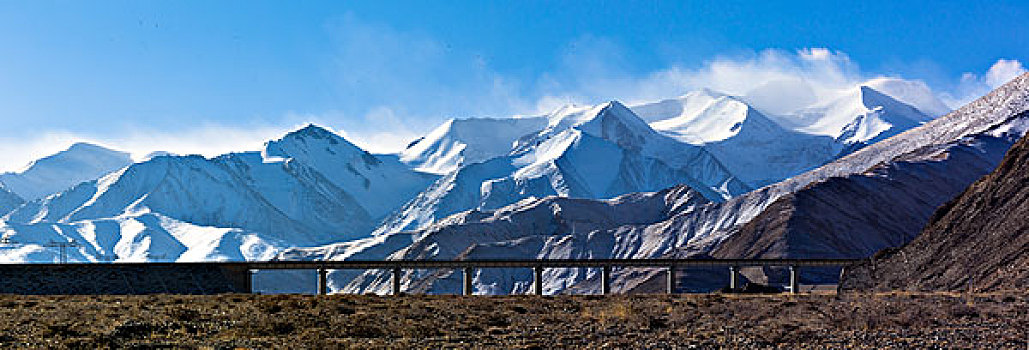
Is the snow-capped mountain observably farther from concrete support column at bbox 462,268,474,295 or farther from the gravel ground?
the gravel ground

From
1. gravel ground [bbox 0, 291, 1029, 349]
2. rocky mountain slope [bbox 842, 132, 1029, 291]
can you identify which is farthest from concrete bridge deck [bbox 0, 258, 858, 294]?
rocky mountain slope [bbox 842, 132, 1029, 291]

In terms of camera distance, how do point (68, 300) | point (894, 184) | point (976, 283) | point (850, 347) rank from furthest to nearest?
point (894, 184) < point (976, 283) < point (68, 300) < point (850, 347)

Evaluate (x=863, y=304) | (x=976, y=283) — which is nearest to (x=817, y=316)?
(x=863, y=304)

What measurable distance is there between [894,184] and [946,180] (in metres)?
11.1

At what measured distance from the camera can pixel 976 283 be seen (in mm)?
41000

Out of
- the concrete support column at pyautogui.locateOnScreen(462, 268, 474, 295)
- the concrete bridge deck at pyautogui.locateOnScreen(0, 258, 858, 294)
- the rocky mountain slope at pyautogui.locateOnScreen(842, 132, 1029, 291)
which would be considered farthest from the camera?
the concrete support column at pyautogui.locateOnScreen(462, 268, 474, 295)

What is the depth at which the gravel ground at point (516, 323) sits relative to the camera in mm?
22828

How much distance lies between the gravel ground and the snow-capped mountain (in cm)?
7101

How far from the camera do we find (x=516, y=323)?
2834cm

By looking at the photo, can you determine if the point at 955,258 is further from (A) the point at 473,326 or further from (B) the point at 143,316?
(B) the point at 143,316

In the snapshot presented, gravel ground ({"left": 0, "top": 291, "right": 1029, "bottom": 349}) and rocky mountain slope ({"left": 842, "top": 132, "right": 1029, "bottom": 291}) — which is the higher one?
rocky mountain slope ({"left": 842, "top": 132, "right": 1029, "bottom": 291})

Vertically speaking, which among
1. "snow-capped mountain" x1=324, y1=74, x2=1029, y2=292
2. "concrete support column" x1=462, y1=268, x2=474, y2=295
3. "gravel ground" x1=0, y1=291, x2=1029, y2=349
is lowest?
"gravel ground" x1=0, y1=291, x2=1029, y2=349

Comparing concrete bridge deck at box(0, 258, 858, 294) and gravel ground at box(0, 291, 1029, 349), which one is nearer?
gravel ground at box(0, 291, 1029, 349)

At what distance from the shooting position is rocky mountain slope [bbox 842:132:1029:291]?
4103 centimetres
